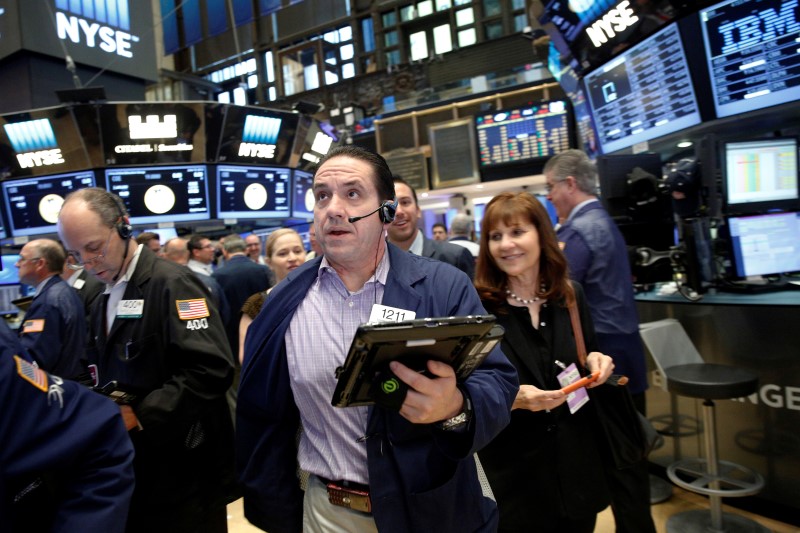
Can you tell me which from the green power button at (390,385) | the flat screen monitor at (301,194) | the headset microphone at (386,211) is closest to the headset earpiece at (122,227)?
the headset microphone at (386,211)

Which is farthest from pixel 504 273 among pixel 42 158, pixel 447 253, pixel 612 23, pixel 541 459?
pixel 42 158

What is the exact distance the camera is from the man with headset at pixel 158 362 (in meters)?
1.80

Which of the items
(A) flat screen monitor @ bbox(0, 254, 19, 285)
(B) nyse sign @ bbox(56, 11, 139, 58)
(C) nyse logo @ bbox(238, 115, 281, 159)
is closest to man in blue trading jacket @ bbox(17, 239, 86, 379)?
(C) nyse logo @ bbox(238, 115, 281, 159)

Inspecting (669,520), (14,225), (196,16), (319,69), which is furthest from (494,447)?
(319,69)

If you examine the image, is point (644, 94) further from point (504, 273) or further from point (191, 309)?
Result: point (191, 309)

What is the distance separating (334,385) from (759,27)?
10.9ft

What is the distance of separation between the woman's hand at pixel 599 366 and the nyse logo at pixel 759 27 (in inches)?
97.2

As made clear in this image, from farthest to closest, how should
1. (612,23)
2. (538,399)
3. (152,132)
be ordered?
(152,132)
(612,23)
(538,399)

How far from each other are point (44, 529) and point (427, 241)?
7.42 feet

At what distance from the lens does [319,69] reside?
14.9 metres

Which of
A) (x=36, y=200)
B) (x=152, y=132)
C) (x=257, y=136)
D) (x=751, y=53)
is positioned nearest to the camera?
(x=751, y=53)

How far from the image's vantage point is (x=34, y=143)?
6.02 metres

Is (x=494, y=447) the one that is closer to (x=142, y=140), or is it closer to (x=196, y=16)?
(x=142, y=140)

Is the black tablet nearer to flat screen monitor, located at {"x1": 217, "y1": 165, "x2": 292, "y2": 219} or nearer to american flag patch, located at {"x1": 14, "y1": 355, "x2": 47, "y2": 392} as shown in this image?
american flag patch, located at {"x1": 14, "y1": 355, "x2": 47, "y2": 392}
